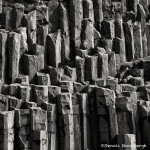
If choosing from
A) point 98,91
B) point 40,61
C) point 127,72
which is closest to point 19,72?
point 40,61

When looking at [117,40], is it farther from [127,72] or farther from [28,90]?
[28,90]

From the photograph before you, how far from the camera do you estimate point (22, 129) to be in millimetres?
9141

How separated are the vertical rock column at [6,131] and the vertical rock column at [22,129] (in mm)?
136

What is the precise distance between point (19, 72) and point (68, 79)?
4.48ft

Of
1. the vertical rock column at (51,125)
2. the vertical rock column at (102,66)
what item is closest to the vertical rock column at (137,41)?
the vertical rock column at (102,66)

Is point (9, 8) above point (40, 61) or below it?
above

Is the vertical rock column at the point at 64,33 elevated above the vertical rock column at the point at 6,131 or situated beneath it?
elevated above

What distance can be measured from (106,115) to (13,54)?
3096 mm

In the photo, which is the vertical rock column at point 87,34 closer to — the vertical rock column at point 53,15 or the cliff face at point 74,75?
the cliff face at point 74,75

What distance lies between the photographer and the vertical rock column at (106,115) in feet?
31.6

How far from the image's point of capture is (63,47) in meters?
11.9

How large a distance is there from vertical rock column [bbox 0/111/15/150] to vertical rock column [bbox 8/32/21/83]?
1.82 meters

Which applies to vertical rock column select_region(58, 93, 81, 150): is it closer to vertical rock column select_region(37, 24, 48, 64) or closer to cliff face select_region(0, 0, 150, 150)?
cliff face select_region(0, 0, 150, 150)

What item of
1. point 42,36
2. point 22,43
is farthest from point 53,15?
point 22,43
